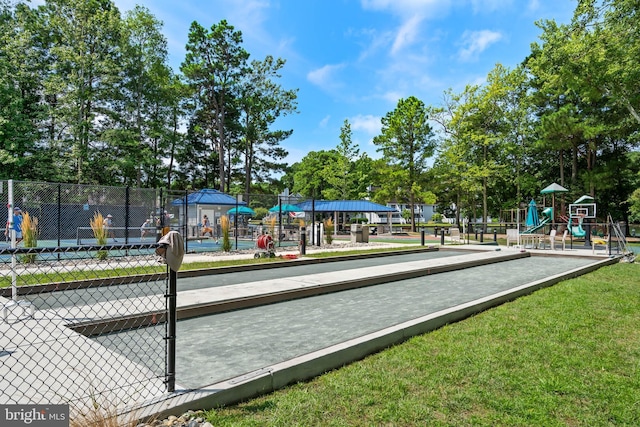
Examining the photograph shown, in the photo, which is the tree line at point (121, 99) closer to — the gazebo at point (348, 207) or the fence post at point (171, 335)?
the gazebo at point (348, 207)

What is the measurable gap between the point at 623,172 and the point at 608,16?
24330mm

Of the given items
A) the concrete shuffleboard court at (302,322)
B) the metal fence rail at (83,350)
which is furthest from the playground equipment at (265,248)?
→ the metal fence rail at (83,350)

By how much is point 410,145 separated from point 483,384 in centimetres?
3249

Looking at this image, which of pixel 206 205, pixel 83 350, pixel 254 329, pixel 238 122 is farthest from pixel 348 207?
pixel 83 350

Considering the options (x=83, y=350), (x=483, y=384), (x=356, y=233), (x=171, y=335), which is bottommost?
(x=483, y=384)

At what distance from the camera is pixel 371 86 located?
2858cm

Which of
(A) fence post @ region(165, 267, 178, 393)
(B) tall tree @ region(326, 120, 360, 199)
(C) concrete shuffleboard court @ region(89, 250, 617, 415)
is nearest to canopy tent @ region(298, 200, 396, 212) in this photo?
(B) tall tree @ region(326, 120, 360, 199)

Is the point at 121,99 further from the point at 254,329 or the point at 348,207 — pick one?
the point at 254,329

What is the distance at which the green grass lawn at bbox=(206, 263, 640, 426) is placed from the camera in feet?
8.71

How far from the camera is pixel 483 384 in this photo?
3.20 metres

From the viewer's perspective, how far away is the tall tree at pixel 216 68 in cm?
3556

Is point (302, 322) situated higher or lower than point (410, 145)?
lower

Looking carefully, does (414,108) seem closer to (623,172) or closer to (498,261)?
(623,172)

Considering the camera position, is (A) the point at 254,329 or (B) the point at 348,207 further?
(B) the point at 348,207
